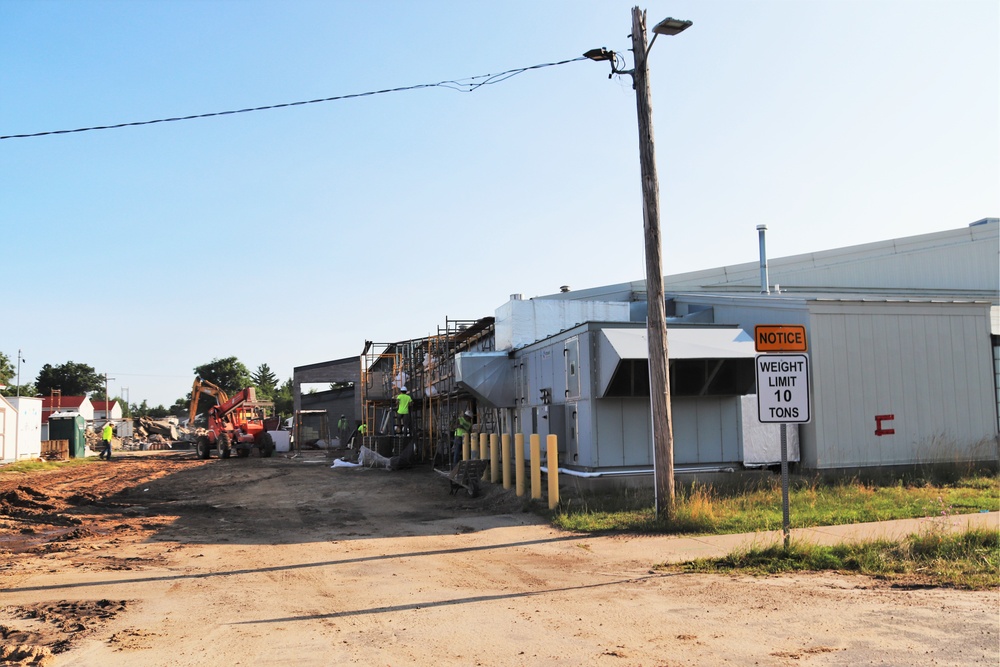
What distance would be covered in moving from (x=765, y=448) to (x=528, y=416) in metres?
5.73

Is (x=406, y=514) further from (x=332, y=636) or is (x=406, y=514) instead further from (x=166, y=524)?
(x=332, y=636)

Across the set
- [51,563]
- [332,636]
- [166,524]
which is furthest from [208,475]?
[332,636]

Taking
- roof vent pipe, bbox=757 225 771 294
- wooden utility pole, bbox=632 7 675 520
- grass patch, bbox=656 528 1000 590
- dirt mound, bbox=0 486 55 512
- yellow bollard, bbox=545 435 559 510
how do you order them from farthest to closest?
roof vent pipe, bbox=757 225 771 294 < dirt mound, bbox=0 486 55 512 < yellow bollard, bbox=545 435 559 510 < wooden utility pole, bbox=632 7 675 520 < grass patch, bbox=656 528 1000 590

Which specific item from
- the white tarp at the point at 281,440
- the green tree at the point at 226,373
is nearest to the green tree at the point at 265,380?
the green tree at the point at 226,373

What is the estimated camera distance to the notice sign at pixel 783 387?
9242 mm

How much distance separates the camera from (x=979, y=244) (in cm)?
2986

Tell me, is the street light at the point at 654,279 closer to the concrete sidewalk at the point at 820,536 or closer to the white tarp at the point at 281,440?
the concrete sidewalk at the point at 820,536

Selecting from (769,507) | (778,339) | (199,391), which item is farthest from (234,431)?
(778,339)

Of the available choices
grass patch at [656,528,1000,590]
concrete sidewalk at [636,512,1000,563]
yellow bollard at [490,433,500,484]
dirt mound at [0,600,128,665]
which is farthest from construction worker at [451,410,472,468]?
dirt mound at [0,600,128,665]

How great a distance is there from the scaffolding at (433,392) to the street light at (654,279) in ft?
36.6

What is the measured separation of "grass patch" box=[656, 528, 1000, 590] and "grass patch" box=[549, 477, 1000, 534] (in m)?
1.85

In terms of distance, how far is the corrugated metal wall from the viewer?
16.2 meters

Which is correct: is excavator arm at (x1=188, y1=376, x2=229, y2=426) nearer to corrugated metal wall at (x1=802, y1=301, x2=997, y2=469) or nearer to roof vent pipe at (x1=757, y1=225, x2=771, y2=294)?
roof vent pipe at (x1=757, y1=225, x2=771, y2=294)

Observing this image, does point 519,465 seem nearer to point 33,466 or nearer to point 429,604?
point 429,604
